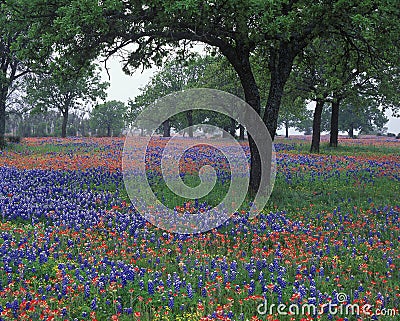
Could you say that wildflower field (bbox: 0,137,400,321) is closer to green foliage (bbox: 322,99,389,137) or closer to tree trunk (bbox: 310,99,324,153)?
tree trunk (bbox: 310,99,324,153)

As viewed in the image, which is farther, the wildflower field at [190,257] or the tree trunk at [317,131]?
the tree trunk at [317,131]

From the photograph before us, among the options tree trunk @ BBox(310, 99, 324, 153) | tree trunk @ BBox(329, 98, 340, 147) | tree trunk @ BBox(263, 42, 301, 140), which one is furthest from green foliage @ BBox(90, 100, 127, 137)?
tree trunk @ BBox(263, 42, 301, 140)

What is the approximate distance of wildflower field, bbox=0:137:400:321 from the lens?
18.1 ft

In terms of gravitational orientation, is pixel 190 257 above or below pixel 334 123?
below

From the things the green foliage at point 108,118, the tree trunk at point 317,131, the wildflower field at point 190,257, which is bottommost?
the wildflower field at point 190,257

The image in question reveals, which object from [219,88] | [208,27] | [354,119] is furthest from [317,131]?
[354,119]

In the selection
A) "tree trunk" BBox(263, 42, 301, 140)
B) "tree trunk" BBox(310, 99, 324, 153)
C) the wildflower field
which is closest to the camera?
the wildflower field

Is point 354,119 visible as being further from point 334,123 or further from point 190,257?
point 190,257

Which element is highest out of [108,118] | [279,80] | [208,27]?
[108,118]

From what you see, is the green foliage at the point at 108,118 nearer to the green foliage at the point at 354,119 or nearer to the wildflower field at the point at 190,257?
the green foliage at the point at 354,119

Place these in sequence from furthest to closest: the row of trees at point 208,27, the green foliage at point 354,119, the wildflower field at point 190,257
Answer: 1. the green foliage at point 354,119
2. the row of trees at point 208,27
3. the wildflower field at point 190,257

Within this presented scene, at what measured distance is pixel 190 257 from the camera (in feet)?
23.9

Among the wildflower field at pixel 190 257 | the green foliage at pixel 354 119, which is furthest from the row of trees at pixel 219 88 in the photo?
the wildflower field at pixel 190 257

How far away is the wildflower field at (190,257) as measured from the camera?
5.51 meters
